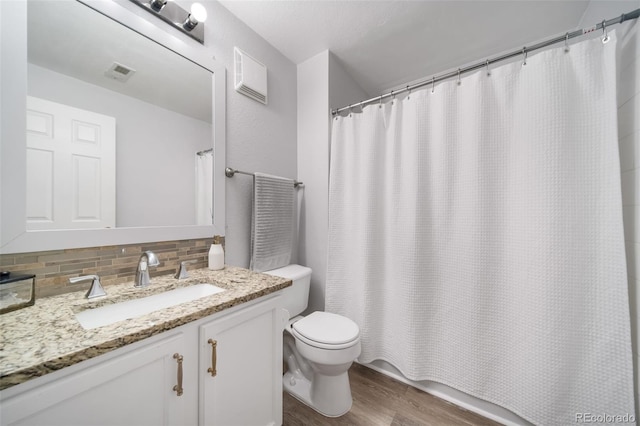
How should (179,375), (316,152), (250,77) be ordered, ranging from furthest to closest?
(316,152)
(250,77)
(179,375)

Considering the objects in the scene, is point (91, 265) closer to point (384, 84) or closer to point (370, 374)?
point (370, 374)

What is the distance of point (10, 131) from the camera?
0.77m

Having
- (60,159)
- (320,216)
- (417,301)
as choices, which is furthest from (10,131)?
(417,301)

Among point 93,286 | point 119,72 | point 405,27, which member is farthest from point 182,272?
point 405,27

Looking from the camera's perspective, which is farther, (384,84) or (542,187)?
(384,84)

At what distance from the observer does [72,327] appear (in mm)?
636

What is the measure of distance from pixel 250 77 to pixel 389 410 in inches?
86.2

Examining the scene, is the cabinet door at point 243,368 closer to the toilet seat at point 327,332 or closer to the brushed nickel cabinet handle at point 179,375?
the brushed nickel cabinet handle at point 179,375

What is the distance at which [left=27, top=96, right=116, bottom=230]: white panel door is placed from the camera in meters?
0.82

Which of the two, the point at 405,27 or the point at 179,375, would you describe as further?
the point at 405,27

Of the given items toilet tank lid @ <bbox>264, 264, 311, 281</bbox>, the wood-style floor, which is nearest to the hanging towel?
toilet tank lid @ <bbox>264, 264, 311, 281</bbox>

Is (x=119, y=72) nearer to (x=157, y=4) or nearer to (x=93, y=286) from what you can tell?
(x=157, y=4)

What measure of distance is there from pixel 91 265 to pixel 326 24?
73.0 inches

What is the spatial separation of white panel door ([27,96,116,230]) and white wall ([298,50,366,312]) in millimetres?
1206
